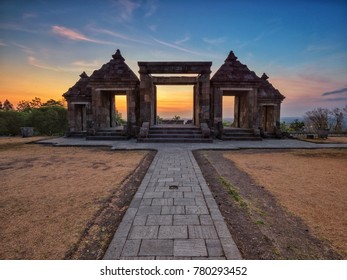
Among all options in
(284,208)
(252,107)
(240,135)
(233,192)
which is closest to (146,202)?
(233,192)

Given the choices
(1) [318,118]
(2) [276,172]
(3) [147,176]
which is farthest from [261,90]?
(1) [318,118]

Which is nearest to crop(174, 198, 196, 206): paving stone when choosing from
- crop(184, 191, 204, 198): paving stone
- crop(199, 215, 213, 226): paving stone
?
crop(184, 191, 204, 198): paving stone

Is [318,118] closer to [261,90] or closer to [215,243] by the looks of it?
[261,90]

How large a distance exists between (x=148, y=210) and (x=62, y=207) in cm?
169

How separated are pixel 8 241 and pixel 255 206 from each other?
13.3 feet

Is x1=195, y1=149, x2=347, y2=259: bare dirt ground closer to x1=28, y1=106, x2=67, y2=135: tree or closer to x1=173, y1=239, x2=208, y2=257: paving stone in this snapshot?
x1=173, y1=239, x2=208, y2=257: paving stone

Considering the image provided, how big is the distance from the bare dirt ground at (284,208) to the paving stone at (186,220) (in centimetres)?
55

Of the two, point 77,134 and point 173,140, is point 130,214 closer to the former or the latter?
point 173,140

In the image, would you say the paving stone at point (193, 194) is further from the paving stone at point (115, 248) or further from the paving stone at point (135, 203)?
the paving stone at point (115, 248)

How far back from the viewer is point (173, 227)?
2.90m

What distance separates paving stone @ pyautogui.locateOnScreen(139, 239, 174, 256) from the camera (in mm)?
2307

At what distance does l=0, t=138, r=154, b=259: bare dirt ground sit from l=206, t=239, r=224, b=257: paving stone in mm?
1314
